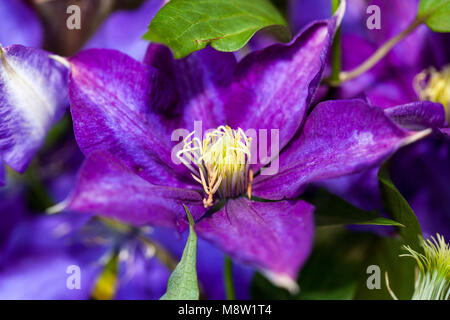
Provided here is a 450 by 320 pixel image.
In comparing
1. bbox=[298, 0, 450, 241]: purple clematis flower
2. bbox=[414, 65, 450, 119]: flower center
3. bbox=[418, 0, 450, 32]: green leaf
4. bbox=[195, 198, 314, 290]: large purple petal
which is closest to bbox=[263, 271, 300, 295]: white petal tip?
bbox=[195, 198, 314, 290]: large purple petal

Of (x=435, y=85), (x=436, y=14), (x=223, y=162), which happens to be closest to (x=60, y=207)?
(x=223, y=162)

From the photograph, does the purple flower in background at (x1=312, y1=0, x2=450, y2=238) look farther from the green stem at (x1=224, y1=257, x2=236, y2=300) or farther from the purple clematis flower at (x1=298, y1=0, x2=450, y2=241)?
the green stem at (x1=224, y1=257, x2=236, y2=300)

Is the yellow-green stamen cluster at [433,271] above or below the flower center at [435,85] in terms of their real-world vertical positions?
below

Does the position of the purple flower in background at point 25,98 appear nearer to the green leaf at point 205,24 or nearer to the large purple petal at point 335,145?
the green leaf at point 205,24

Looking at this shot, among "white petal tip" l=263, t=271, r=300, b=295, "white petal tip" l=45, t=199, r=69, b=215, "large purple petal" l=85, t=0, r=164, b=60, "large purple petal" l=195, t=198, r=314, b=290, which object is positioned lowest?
"white petal tip" l=263, t=271, r=300, b=295

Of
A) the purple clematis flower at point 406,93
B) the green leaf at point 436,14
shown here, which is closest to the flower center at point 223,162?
the purple clematis flower at point 406,93
